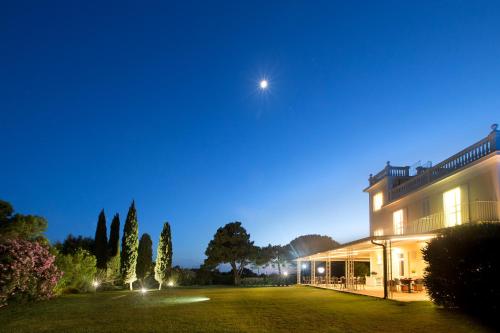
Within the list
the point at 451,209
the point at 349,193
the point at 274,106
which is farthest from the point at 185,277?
the point at 451,209

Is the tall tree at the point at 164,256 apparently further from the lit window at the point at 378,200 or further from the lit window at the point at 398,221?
the lit window at the point at 398,221

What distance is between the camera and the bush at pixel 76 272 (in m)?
22.1

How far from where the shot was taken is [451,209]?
17.9m

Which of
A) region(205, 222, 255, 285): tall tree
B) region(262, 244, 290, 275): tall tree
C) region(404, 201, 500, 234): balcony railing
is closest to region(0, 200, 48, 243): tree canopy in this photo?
region(404, 201, 500, 234): balcony railing

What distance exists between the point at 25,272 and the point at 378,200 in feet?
67.3

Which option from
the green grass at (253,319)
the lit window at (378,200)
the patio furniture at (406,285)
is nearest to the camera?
the green grass at (253,319)

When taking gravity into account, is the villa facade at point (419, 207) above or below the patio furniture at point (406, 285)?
above

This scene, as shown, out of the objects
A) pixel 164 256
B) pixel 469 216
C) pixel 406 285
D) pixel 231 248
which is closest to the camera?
pixel 469 216

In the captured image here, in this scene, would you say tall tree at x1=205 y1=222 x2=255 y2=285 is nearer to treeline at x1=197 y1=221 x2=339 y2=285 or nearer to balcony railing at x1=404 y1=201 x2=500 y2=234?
treeline at x1=197 y1=221 x2=339 y2=285

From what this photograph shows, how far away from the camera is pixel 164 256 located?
3403 centimetres

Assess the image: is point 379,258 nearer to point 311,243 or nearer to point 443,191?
point 443,191

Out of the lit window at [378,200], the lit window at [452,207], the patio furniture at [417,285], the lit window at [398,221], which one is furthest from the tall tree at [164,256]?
the lit window at [452,207]

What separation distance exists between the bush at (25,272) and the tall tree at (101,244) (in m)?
14.1

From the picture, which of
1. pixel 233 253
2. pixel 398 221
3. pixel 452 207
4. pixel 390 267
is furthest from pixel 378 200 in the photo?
pixel 233 253
